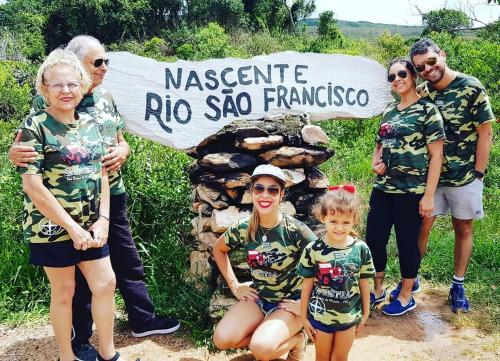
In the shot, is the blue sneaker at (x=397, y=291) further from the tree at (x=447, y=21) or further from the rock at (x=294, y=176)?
the tree at (x=447, y=21)

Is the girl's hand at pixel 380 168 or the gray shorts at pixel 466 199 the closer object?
the girl's hand at pixel 380 168

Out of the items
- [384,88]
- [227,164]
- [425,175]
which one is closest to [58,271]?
[227,164]

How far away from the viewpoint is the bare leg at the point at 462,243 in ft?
10.7

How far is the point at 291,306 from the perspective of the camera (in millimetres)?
2512

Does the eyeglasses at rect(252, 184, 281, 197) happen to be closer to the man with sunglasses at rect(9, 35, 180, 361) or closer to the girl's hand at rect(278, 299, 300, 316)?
the girl's hand at rect(278, 299, 300, 316)

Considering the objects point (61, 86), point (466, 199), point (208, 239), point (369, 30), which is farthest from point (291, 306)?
point (369, 30)

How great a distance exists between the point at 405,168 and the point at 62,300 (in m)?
2.02

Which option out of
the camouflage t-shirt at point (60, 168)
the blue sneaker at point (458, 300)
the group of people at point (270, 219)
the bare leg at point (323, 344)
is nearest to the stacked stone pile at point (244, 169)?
the group of people at point (270, 219)

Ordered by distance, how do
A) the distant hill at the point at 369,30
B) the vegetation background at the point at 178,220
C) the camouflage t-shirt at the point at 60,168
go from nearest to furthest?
the camouflage t-shirt at the point at 60,168 → the vegetation background at the point at 178,220 → the distant hill at the point at 369,30

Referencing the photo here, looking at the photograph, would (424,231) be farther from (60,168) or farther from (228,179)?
(60,168)

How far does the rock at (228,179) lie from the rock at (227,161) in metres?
0.05

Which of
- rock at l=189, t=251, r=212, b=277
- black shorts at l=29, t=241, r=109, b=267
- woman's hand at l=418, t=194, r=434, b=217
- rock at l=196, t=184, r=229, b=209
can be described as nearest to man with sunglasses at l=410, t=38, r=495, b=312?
woman's hand at l=418, t=194, r=434, b=217

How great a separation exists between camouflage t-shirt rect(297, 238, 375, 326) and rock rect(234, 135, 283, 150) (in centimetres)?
94

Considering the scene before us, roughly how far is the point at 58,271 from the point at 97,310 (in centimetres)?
29
